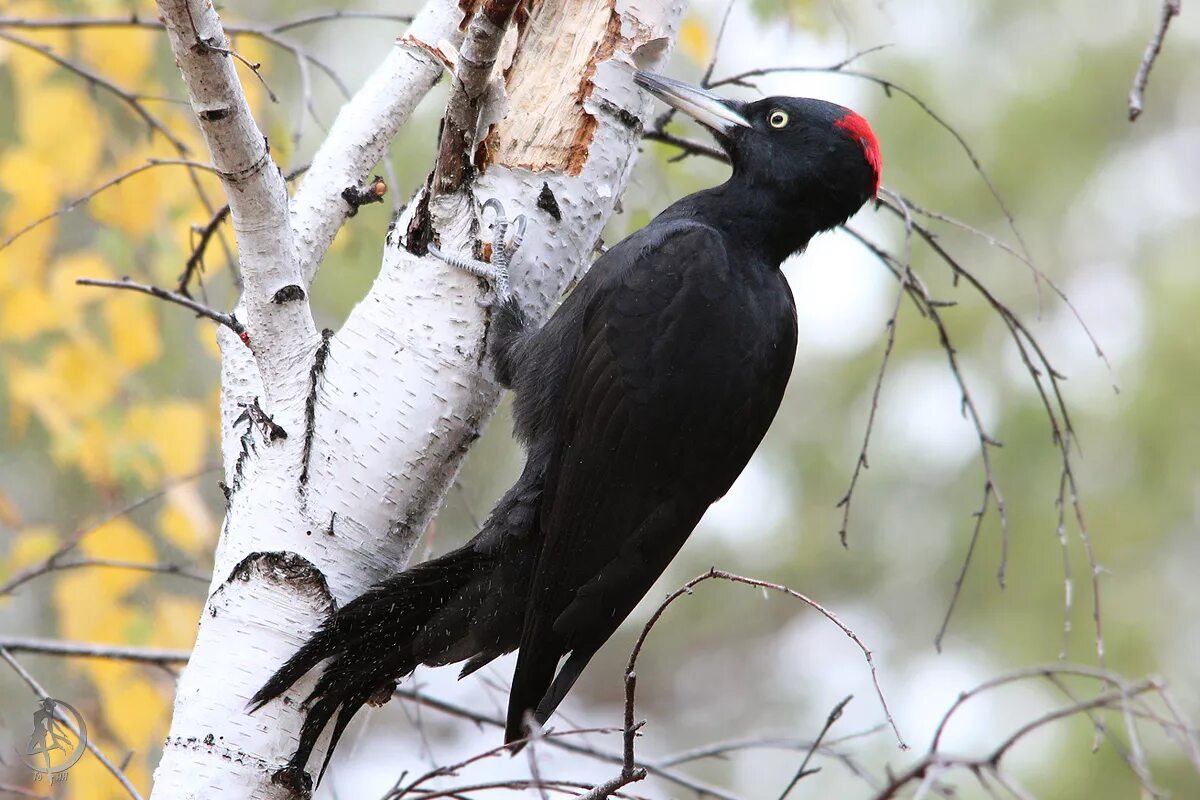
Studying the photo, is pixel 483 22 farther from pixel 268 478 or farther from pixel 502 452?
pixel 502 452

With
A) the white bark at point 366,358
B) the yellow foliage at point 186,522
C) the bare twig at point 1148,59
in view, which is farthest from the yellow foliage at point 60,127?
the bare twig at point 1148,59

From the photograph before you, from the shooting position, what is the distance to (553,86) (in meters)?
2.00

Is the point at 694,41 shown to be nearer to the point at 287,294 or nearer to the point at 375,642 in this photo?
the point at 287,294

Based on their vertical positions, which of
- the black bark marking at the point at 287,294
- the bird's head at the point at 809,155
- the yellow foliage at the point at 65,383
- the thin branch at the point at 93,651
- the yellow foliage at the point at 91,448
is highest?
the bird's head at the point at 809,155

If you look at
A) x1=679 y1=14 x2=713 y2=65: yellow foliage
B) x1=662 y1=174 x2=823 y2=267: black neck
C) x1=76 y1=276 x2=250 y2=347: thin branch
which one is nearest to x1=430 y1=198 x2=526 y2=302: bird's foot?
x1=76 y1=276 x2=250 y2=347: thin branch

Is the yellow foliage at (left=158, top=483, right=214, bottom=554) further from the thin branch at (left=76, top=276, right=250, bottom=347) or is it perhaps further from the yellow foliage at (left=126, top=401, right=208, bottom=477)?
the thin branch at (left=76, top=276, right=250, bottom=347)

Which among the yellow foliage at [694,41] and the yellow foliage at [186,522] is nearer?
the yellow foliage at [186,522]

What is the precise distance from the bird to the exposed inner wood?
0.32 ft

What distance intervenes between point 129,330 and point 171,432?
0.25 metres

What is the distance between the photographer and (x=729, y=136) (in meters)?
2.55

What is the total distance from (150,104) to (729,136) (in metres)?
1.65
